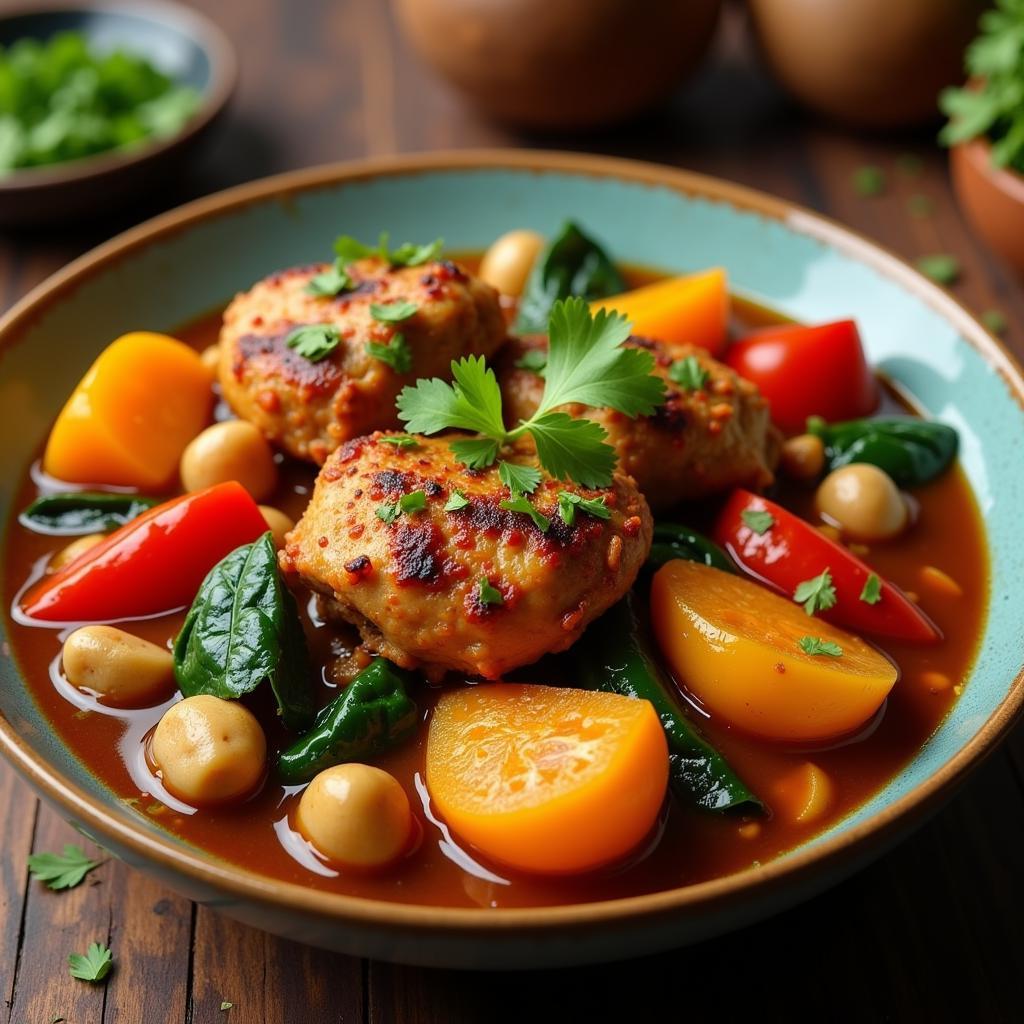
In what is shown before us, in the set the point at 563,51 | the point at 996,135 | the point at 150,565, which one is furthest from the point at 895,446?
the point at 563,51

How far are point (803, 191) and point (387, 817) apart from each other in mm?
4437

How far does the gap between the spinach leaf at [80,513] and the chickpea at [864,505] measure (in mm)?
2241

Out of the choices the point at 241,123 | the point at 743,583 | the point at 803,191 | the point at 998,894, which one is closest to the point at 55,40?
the point at 241,123

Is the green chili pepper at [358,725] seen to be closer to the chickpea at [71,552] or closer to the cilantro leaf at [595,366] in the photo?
the cilantro leaf at [595,366]

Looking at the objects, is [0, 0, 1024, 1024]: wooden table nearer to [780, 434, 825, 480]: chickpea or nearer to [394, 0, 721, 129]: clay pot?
[780, 434, 825, 480]: chickpea

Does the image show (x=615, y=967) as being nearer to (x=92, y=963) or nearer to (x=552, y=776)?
(x=552, y=776)

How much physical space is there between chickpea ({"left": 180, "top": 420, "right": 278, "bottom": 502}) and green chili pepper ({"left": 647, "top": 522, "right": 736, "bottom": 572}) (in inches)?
51.3

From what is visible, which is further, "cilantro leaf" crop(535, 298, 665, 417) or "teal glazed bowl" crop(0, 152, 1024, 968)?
"cilantro leaf" crop(535, 298, 665, 417)

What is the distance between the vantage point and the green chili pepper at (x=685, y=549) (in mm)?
3748

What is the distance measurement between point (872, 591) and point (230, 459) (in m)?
2.04

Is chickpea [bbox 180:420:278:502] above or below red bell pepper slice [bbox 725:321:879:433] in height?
below

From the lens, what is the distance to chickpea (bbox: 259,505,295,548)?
3836 mm

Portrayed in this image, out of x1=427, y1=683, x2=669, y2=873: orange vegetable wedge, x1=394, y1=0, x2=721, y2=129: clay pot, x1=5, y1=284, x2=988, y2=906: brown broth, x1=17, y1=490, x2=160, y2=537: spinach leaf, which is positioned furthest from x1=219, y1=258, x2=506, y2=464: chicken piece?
x1=394, y1=0, x2=721, y2=129: clay pot

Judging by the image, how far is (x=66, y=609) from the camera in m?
3.67
